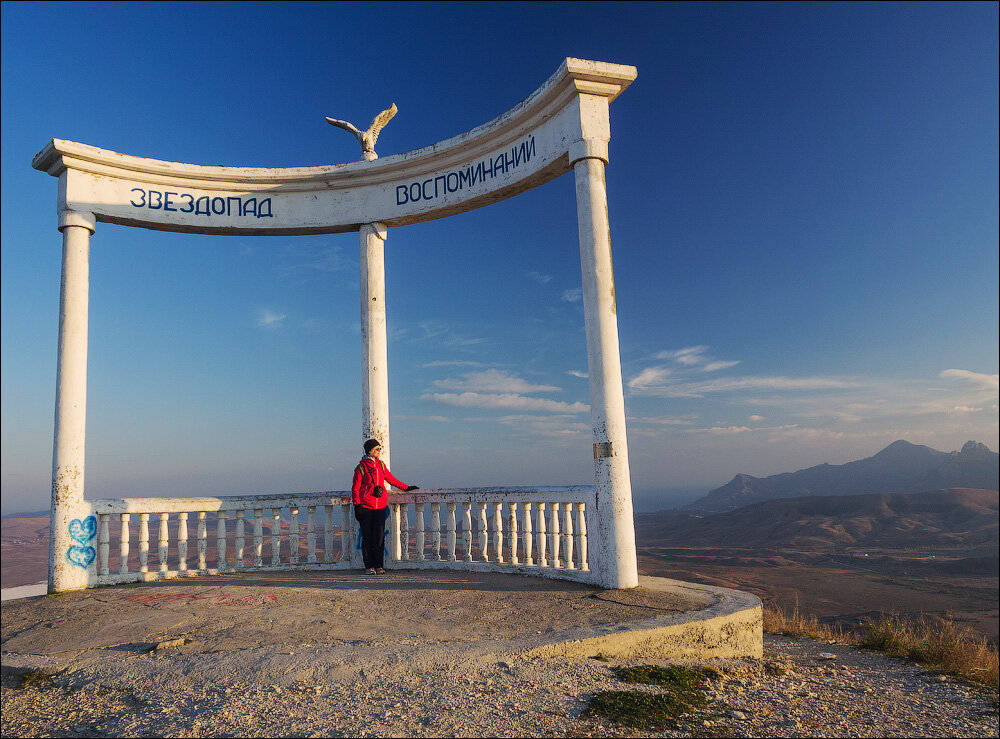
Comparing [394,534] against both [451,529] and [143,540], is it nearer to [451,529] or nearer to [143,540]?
[451,529]

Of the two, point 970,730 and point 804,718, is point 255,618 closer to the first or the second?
point 804,718

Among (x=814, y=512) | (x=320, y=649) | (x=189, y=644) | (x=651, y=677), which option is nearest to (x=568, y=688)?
(x=651, y=677)

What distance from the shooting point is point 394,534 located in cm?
827

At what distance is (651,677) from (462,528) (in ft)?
13.2

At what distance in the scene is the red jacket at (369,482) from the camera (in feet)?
25.5

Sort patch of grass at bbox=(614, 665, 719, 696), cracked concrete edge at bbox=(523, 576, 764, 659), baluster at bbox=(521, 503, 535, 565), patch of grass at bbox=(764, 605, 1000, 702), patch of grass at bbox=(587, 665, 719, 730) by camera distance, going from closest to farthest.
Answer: patch of grass at bbox=(587, 665, 719, 730) < patch of grass at bbox=(614, 665, 719, 696) < cracked concrete edge at bbox=(523, 576, 764, 659) < patch of grass at bbox=(764, 605, 1000, 702) < baluster at bbox=(521, 503, 535, 565)

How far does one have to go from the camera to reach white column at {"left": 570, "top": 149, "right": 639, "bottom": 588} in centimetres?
636

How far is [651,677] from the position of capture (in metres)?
4.02

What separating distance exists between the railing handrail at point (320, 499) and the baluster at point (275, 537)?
0.36 feet

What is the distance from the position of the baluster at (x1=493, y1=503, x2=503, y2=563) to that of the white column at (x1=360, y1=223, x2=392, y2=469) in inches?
72.4

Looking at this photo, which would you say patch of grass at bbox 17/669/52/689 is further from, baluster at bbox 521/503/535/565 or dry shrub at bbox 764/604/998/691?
dry shrub at bbox 764/604/998/691

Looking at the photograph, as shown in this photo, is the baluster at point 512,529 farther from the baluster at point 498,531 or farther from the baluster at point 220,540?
the baluster at point 220,540

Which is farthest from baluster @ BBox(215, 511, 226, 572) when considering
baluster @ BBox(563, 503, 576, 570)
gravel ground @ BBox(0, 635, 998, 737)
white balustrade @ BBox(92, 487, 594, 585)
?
baluster @ BBox(563, 503, 576, 570)

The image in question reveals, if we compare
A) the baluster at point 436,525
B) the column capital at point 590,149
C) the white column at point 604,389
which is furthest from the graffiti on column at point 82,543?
the column capital at point 590,149
